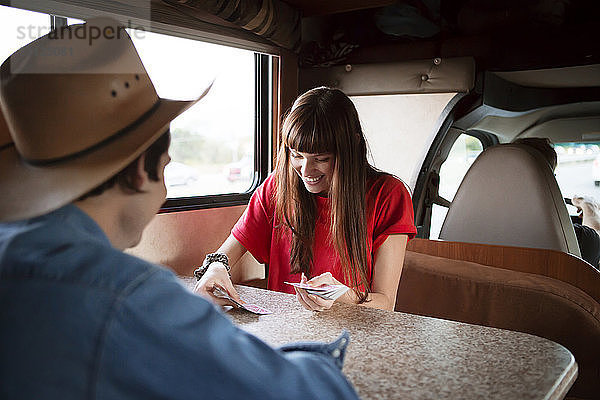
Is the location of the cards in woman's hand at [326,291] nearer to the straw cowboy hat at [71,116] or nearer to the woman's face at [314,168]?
the woman's face at [314,168]

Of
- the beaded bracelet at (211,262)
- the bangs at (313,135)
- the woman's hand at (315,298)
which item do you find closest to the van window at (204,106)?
the beaded bracelet at (211,262)

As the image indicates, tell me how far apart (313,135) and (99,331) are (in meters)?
1.39

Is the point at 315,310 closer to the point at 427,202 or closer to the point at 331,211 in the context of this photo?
the point at 331,211

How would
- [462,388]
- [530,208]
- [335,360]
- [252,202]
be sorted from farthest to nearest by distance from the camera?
[530,208], [252,202], [462,388], [335,360]

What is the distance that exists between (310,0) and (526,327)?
2082 mm

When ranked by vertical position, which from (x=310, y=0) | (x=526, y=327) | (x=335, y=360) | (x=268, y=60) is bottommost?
(x=526, y=327)

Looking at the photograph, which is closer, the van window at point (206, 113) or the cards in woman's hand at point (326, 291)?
the cards in woman's hand at point (326, 291)

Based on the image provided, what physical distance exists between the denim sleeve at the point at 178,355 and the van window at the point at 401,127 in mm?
2356

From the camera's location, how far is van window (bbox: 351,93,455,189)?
3.00 meters

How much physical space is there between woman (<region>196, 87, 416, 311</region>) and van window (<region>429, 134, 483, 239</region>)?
926mm

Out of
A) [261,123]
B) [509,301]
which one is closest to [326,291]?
[509,301]

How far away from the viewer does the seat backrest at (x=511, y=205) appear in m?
2.54

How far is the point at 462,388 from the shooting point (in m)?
1.12

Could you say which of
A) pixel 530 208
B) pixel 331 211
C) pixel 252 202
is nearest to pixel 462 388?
pixel 331 211
